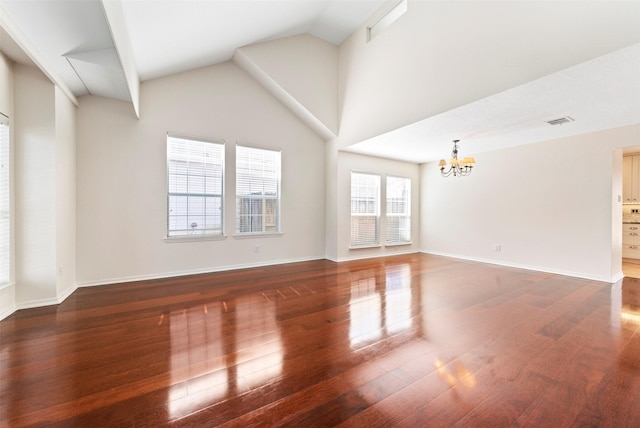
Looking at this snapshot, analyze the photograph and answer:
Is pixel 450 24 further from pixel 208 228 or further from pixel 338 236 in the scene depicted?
pixel 208 228

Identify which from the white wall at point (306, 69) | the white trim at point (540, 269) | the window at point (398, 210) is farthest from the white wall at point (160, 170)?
the white trim at point (540, 269)

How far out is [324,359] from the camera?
193cm

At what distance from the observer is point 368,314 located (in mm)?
2775

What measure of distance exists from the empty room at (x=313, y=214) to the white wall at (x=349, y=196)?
7 centimetres

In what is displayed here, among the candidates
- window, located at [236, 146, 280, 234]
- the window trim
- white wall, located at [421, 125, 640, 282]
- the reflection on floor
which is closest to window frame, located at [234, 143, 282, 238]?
window, located at [236, 146, 280, 234]

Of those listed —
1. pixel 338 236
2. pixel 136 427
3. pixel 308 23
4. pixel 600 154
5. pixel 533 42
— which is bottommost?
pixel 136 427

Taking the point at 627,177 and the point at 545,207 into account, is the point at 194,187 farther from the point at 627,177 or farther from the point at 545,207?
the point at 627,177

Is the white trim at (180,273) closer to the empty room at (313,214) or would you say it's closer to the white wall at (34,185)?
the empty room at (313,214)

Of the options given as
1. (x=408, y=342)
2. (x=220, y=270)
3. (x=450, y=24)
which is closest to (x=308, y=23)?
(x=450, y=24)

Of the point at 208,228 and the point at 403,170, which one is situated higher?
the point at 403,170

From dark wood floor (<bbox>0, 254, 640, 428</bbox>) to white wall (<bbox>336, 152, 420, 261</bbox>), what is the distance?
2.27 metres

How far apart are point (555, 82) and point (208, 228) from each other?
5.18 meters

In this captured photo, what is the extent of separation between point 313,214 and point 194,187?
2468 mm

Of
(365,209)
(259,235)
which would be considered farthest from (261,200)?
(365,209)
